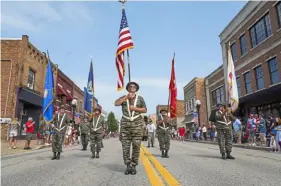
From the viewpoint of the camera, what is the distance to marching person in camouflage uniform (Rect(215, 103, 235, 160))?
8.39 metres

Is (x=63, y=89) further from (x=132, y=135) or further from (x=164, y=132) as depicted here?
(x=132, y=135)

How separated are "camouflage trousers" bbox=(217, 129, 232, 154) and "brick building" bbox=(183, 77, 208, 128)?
2852 centimetres

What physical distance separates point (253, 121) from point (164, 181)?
43.6ft

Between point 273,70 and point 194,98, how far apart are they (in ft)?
74.4

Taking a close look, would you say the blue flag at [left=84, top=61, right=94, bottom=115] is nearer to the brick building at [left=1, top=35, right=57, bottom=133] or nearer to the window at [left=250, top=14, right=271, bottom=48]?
the brick building at [left=1, top=35, right=57, bottom=133]

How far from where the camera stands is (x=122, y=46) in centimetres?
838

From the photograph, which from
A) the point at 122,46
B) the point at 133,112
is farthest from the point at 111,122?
the point at 133,112

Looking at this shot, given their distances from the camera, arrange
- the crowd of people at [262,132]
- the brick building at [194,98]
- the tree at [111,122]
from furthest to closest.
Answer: the tree at [111,122] < the brick building at [194,98] < the crowd of people at [262,132]

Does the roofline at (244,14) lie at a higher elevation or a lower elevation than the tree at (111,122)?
higher

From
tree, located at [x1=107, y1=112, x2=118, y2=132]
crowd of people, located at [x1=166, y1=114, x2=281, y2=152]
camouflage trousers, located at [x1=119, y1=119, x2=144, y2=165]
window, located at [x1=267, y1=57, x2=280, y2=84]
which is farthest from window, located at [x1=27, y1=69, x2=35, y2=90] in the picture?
tree, located at [x1=107, y1=112, x2=118, y2=132]

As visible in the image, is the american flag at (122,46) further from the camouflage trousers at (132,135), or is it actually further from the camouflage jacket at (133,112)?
the camouflage trousers at (132,135)

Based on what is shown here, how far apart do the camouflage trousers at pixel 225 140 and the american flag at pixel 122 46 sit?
371cm

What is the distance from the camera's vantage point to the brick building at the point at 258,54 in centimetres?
1889

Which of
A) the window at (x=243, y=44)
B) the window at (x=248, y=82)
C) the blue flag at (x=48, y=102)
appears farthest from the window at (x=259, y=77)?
the blue flag at (x=48, y=102)
